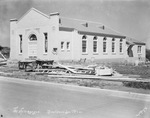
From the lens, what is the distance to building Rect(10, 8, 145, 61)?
58.5 feet

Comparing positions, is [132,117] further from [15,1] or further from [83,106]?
[15,1]

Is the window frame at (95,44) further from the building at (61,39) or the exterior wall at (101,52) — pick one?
the exterior wall at (101,52)

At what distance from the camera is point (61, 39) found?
1856cm

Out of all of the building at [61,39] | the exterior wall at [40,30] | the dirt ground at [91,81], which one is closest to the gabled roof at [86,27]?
the building at [61,39]

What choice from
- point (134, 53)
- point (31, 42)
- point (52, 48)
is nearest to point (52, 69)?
point (52, 48)

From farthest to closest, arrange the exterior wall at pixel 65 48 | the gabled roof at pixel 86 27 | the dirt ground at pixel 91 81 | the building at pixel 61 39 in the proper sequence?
the gabled roof at pixel 86 27, the exterior wall at pixel 65 48, the building at pixel 61 39, the dirt ground at pixel 91 81

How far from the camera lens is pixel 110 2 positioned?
3662 mm

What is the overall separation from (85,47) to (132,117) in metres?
17.8

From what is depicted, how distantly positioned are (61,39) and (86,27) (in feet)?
13.6

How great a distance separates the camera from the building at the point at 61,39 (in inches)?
703

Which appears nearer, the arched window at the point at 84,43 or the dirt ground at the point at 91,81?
the dirt ground at the point at 91,81

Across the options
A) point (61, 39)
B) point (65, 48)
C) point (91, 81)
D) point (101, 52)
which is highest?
point (61, 39)

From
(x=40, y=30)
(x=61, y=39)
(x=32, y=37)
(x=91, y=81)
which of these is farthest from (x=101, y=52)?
(x=91, y=81)

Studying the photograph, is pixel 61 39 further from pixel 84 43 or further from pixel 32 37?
pixel 84 43
